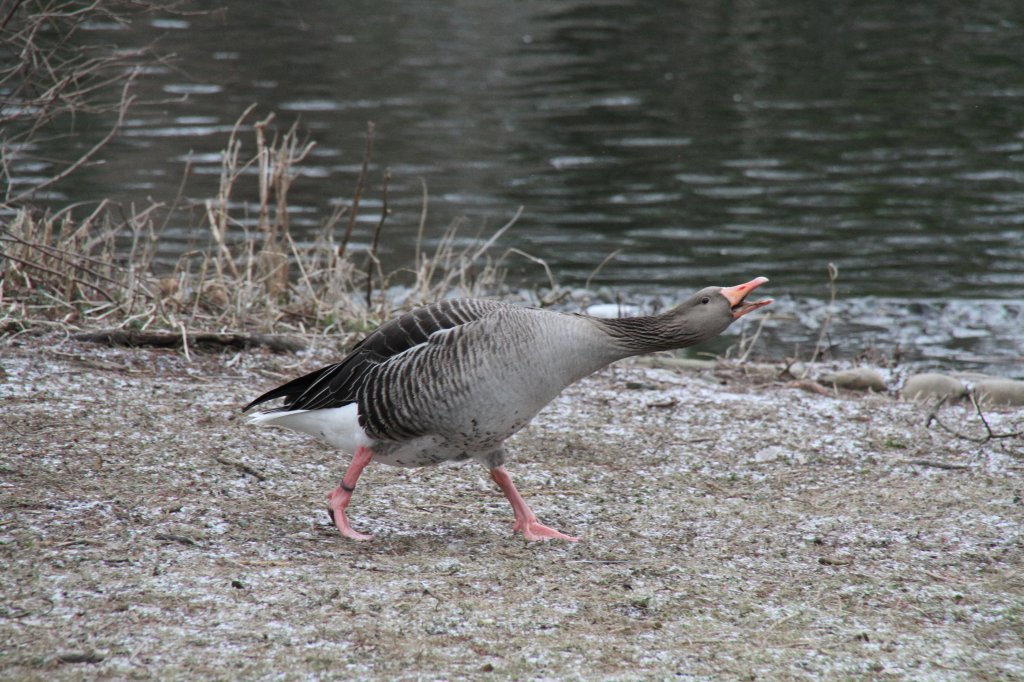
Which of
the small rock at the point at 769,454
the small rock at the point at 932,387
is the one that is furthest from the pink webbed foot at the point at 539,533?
the small rock at the point at 932,387

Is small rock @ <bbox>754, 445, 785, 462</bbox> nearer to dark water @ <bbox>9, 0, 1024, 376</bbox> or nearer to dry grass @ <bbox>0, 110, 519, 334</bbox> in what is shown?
dry grass @ <bbox>0, 110, 519, 334</bbox>

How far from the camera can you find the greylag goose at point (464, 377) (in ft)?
15.4

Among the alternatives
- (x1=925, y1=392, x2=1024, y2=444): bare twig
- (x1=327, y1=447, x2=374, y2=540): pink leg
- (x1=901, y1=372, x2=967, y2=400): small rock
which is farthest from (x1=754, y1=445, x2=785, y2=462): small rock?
(x1=327, y1=447, x2=374, y2=540): pink leg

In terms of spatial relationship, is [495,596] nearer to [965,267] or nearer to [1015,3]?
[965,267]

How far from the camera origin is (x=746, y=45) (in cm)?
2625

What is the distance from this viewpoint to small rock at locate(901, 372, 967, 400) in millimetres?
8108

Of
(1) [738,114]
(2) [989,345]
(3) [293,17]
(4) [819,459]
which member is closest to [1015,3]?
(1) [738,114]

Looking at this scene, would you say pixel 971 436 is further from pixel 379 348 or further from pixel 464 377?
pixel 379 348

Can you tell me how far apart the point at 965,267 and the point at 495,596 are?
9659 millimetres

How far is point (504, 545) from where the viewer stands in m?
4.88

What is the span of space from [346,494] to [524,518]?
781mm

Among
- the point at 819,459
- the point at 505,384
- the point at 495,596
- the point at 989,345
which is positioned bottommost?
the point at 989,345

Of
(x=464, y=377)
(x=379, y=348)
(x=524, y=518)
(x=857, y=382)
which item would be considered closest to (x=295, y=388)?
(x=379, y=348)

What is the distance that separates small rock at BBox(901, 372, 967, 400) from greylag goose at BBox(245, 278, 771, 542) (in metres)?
3.71
